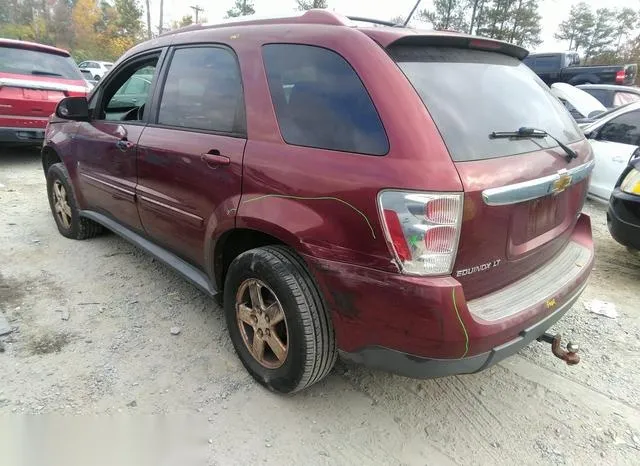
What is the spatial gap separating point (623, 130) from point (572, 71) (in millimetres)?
12550

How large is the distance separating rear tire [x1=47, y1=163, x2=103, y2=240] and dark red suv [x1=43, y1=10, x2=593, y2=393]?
184 cm

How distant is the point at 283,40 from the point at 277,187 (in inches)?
29.3

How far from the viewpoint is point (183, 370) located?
2650 millimetres

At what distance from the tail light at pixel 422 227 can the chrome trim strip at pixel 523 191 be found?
164mm

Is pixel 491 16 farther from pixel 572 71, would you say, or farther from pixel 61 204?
pixel 61 204

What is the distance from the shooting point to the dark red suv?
1812 mm

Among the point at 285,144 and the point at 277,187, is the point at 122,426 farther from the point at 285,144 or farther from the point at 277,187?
the point at 285,144

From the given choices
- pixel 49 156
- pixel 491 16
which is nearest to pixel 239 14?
pixel 491 16

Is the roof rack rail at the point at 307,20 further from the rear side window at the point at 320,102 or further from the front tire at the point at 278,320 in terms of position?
the front tire at the point at 278,320

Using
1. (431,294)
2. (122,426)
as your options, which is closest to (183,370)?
(122,426)

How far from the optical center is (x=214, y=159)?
245 cm

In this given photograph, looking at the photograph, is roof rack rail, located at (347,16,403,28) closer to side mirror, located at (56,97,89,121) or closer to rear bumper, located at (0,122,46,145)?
side mirror, located at (56,97,89,121)

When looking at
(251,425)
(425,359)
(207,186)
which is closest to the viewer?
(425,359)

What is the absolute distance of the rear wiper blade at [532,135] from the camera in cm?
206
